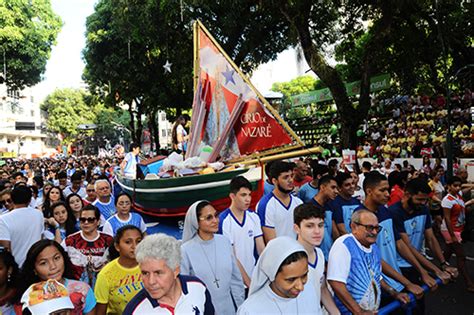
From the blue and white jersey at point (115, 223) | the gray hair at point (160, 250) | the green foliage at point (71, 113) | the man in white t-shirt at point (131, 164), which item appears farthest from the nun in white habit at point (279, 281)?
the green foliage at point (71, 113)

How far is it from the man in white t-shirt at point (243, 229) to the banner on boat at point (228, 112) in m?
5.10

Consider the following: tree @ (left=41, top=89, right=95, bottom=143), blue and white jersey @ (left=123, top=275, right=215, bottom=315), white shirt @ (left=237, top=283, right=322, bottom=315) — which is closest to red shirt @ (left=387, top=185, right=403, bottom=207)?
white shirt @ (left=237, top=283, right=322, bottom=315)

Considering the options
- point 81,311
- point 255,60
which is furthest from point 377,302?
point 255,60

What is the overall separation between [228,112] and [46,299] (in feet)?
25.5

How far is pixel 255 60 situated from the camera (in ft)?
70.4

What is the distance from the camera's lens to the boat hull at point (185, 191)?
892cm

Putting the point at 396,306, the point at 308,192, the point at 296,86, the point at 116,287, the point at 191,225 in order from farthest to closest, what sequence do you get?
the point at 296,86 < the point at 308,192 < the point at 191,225 < the point at 396,306 < the point at 116,287

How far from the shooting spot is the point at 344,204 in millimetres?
4883

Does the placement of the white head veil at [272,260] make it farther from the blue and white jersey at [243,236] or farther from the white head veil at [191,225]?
the blue and white jersey at [243,236]

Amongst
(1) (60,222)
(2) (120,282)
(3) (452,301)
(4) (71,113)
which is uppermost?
(4) (71,113)

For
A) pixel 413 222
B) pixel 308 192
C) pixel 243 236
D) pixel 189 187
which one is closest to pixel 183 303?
pixel 243 236

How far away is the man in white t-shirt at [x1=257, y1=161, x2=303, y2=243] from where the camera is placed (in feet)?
14.7

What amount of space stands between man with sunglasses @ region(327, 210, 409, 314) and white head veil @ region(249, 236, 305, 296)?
2.63ft

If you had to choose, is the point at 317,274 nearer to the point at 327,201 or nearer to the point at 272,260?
the point at 272,260
